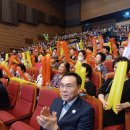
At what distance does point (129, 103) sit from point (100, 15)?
8.76 meters

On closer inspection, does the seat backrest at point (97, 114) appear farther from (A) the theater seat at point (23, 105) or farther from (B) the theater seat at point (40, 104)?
(A) the theater seat at point (23, 105)

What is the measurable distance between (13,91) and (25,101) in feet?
1.24

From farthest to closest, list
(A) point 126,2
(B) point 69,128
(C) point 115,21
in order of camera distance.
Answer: (C) point 115,21 < (A) point 126,2 < (B) point 69,128

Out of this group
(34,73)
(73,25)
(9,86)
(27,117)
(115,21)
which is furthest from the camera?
→ (73,25)

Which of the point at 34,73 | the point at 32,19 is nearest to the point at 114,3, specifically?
the point at 32,19

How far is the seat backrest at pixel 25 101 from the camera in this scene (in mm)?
2094

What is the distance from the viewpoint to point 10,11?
8695mm

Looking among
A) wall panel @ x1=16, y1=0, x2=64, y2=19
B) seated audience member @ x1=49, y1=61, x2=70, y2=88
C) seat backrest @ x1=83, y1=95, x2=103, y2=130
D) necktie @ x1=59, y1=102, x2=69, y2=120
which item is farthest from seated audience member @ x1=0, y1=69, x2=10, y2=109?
wall panel @ x1=16, y1=0, x2=64, y2=19

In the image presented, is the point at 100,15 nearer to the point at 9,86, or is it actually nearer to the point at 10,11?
the point at 10,11

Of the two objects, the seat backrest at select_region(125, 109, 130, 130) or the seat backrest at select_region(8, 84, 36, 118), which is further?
the seat backrest at select_region(8, 84, 36, 118)

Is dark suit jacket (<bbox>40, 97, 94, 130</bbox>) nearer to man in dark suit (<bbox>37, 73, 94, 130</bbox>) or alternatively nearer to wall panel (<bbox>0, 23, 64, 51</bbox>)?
man in dark suit (<bbox>37, 73, 94, 130</bbox>)

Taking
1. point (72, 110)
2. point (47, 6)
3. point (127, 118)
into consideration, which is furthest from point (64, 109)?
point (47, 6)

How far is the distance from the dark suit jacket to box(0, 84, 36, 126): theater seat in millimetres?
728

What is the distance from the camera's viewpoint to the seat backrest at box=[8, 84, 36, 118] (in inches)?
82.4
